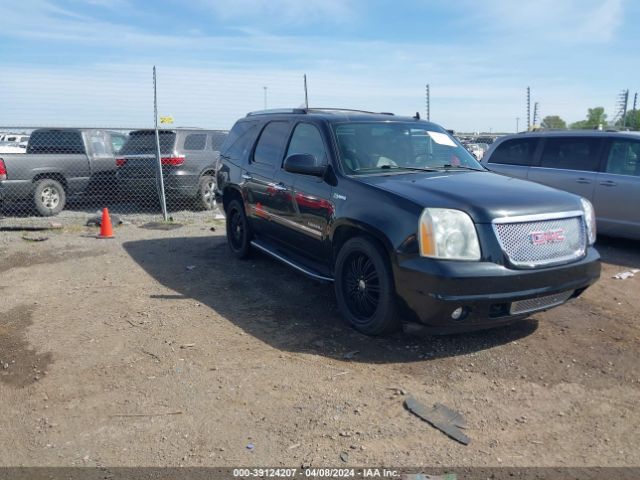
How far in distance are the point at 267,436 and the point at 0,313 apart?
340 centimetres

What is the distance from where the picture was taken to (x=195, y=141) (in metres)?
11.5

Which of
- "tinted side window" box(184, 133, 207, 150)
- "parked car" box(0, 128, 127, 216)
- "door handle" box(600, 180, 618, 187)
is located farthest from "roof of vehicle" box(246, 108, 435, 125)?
"parked car" box(0, 128, 127, 216)

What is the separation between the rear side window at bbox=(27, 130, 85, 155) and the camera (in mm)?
11141

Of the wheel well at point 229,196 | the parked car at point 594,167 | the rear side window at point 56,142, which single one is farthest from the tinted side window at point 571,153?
the rear side window at point 56,142

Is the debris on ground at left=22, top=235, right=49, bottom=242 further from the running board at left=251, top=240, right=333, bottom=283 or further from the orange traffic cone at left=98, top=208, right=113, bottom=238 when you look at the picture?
the running board at left=251, top=240, right=333, bottom=283

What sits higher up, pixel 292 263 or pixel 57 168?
pixel 57 168

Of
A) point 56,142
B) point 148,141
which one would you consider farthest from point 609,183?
point 56,142

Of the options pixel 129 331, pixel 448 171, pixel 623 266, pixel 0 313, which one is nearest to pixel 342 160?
pixel 448 171

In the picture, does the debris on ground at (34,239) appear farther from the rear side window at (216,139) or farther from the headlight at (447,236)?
the headlight at (447,236)

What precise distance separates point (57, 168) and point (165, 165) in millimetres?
2028

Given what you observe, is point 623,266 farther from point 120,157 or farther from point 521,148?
point 120,157

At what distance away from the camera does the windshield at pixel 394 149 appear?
5242mm

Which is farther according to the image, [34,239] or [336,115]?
[34,239]

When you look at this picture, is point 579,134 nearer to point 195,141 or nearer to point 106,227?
point 195,141
